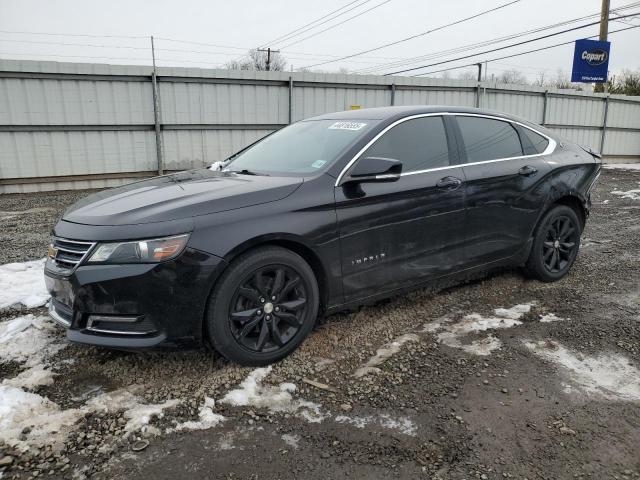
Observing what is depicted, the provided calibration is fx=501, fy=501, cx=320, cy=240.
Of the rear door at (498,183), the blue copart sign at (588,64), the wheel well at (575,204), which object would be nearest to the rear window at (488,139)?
the rear door at (498,183)

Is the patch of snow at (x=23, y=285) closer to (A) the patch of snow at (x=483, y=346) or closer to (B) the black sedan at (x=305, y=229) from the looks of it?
(B) the black sedan at (x=305, y=229)

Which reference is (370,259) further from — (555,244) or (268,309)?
(555,244)

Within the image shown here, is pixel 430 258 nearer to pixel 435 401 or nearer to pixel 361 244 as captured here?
pixel 361 244

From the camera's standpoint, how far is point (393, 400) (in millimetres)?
2830

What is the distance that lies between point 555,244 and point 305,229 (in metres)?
2.83

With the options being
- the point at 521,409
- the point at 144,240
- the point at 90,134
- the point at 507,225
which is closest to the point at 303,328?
the point at 144,240

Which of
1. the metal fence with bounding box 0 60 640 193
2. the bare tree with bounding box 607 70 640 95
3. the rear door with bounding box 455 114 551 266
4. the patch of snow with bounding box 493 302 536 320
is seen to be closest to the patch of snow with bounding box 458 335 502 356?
the patch of snow with bounding box 493 302 536 320

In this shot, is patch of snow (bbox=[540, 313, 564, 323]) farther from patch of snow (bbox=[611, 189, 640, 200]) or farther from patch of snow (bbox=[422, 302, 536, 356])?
patch of snow (bbox=[611, 189, 640, 200])

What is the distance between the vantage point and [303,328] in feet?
10.8

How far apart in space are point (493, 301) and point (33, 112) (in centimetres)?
956

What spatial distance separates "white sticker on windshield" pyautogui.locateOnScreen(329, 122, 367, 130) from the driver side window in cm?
22

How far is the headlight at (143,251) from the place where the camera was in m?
2.76

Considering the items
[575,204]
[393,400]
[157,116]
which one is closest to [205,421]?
[393,400]

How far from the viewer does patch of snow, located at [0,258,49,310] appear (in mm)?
4230
